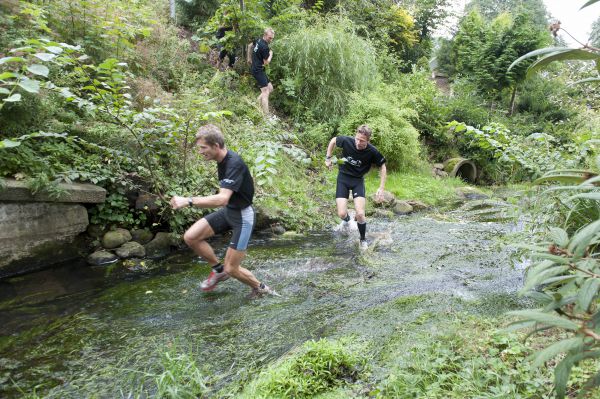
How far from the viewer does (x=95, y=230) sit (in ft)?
20.8

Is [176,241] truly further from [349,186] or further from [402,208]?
[402,208]

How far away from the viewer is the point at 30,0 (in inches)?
294

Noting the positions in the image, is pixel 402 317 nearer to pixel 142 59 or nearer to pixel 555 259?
pixel 555 259

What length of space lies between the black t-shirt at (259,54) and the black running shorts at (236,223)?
7069mm

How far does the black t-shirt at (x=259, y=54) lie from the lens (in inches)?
428

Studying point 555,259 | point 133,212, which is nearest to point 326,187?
point 133,212

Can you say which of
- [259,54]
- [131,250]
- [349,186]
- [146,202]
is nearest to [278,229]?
[349,186]

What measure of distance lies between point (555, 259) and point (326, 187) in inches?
344

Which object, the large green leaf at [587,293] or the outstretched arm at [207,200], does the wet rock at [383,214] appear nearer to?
the outstretched arm at [207,200]

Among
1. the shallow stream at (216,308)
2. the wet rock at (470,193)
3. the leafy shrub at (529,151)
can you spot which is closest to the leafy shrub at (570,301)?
the shallow stream at (216,308)

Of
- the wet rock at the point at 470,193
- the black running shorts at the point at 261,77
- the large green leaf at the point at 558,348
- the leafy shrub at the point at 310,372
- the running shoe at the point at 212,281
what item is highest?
the black running shorts at the point at 261,77

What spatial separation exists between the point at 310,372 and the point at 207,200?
2126 mm

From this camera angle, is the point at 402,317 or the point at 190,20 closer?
the point at 402,317

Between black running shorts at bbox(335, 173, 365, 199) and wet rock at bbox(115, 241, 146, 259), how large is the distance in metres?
3.53
